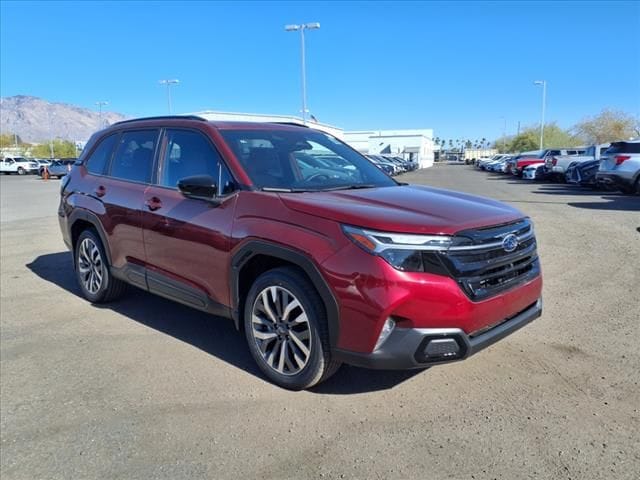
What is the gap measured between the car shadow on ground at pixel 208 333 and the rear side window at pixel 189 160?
1.35 metres

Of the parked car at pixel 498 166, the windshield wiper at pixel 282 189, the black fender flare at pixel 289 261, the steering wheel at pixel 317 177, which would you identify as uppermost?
the steering wheel at pixel 317 177

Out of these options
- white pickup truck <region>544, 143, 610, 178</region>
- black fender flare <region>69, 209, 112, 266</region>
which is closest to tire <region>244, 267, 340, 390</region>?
black fender flare <region>69, 209, 112, 266</region>

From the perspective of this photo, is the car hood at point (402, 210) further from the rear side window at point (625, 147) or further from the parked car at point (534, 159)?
the parked car at point (534, 159)

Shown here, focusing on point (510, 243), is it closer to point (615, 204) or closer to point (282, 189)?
point (282, 189)

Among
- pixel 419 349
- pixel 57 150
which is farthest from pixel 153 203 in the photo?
pixel 57 150

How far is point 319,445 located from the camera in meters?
2.88

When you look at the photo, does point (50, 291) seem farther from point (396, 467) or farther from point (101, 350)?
point (396, 467)

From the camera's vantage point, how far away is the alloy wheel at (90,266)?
535 cm

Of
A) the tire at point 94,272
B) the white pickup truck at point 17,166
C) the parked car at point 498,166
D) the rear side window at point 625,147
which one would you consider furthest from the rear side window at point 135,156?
the white pickup truck at point 17,166

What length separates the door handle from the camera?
4324 mm


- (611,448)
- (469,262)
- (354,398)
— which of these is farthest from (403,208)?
(611,448)

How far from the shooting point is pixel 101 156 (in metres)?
5.50

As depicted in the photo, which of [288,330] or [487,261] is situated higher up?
[487,261]

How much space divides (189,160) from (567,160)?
23600 millimetres
